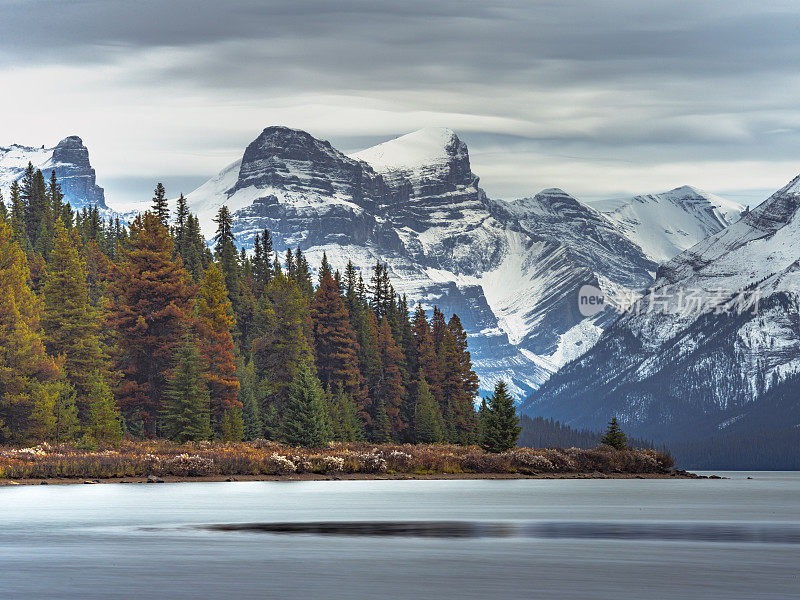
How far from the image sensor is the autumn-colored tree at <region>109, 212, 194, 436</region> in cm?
9806

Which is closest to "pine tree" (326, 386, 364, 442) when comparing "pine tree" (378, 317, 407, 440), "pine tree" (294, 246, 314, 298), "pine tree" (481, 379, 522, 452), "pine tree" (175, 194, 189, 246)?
"pine tree" (378, 317, 407, 440)

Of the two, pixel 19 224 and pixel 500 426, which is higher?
pixel 19 224

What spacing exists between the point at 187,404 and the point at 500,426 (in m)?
28.4

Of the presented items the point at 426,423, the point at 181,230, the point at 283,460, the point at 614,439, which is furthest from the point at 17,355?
the point at 181,230

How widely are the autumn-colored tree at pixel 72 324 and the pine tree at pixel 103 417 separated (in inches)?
270

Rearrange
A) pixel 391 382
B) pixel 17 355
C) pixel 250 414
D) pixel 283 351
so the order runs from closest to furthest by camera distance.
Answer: pixel 17 355 < pixel 250 414 < pixel 283 351 < pixel 391 382

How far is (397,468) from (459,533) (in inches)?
2226

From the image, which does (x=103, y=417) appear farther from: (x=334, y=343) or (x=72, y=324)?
(x=334, y=343)

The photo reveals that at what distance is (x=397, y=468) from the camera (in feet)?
302

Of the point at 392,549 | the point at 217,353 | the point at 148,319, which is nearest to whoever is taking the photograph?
the point at 392,549

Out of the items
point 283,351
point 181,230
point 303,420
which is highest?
point 181,230

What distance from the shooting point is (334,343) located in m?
141

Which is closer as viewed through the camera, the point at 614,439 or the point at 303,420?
the point at 303,420

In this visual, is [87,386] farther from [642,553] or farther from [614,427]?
[642,553]
